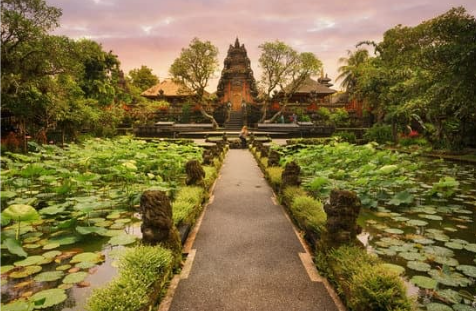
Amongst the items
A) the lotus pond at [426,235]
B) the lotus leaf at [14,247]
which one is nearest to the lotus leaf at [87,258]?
the lotus leaf at [14,247]

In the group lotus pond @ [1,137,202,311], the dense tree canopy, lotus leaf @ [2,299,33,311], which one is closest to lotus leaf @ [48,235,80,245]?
lotus pond @ [1,137,202,311]

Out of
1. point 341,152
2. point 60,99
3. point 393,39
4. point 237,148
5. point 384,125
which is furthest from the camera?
point 384,125

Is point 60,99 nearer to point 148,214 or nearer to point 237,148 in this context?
point 237,148

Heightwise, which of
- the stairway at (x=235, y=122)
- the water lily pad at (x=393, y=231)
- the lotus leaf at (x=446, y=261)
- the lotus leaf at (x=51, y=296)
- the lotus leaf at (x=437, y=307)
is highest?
the stairway at (x=235, y=122)

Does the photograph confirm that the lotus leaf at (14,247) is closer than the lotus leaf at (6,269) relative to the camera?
Yes

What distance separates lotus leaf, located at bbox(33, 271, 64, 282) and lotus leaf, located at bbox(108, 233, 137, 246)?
0.79 meters

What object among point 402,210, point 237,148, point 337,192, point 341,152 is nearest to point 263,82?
point 237,148

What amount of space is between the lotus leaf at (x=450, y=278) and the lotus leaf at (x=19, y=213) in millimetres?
4552

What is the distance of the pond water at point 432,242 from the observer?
3182mm

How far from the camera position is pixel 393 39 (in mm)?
18078

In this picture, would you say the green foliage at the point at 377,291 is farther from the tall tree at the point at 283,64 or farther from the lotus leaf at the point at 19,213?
the tall tree at the point at 283,64

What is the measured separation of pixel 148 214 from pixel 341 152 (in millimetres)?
7968

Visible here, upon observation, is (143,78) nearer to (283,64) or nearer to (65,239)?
(283,64)

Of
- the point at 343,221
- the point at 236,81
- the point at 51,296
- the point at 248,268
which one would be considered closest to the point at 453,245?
the point at 343,221
